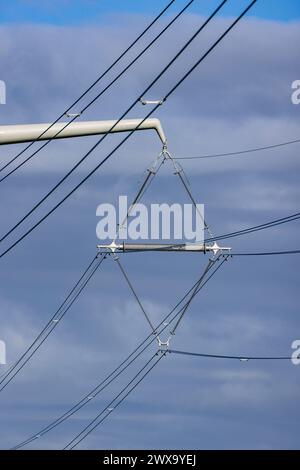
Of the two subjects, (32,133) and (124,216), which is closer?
(32,133)

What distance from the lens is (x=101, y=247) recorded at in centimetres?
11425

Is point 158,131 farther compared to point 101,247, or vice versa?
point 101,247

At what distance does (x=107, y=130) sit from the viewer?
4622 centimetres

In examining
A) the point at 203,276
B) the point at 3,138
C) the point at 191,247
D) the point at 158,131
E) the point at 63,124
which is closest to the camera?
the point at 3,138

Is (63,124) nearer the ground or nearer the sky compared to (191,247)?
nearer the ground
